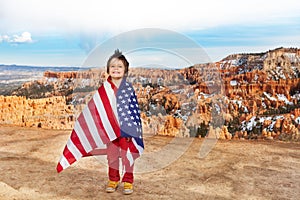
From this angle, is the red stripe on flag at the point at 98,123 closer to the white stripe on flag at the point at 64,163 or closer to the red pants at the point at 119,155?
the red pants at the point at 119,155

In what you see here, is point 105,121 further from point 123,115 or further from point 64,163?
point 64,163

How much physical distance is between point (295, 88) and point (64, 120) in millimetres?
8101

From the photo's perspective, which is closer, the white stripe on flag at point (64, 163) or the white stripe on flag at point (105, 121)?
the white stripe on flag at point (105, 121)

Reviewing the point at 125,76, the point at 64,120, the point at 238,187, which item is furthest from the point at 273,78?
the point at 125,76

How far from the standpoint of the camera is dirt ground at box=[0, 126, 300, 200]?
448 centimetres

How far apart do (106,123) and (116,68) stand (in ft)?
1.85

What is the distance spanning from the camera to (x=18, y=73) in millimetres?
13688

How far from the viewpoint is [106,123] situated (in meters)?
4.03

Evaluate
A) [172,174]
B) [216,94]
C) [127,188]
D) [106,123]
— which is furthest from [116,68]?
[216,94]

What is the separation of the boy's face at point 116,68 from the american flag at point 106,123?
0.10m

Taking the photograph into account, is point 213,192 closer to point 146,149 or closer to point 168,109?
point 168,109

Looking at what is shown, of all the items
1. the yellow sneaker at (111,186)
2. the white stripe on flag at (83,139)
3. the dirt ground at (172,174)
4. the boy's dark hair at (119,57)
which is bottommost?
the dirt ground at (172,174)

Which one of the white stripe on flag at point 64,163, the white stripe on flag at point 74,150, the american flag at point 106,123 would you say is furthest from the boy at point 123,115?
the white stripe on flag at point 64,163

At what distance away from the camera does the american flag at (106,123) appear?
398 centimetres
